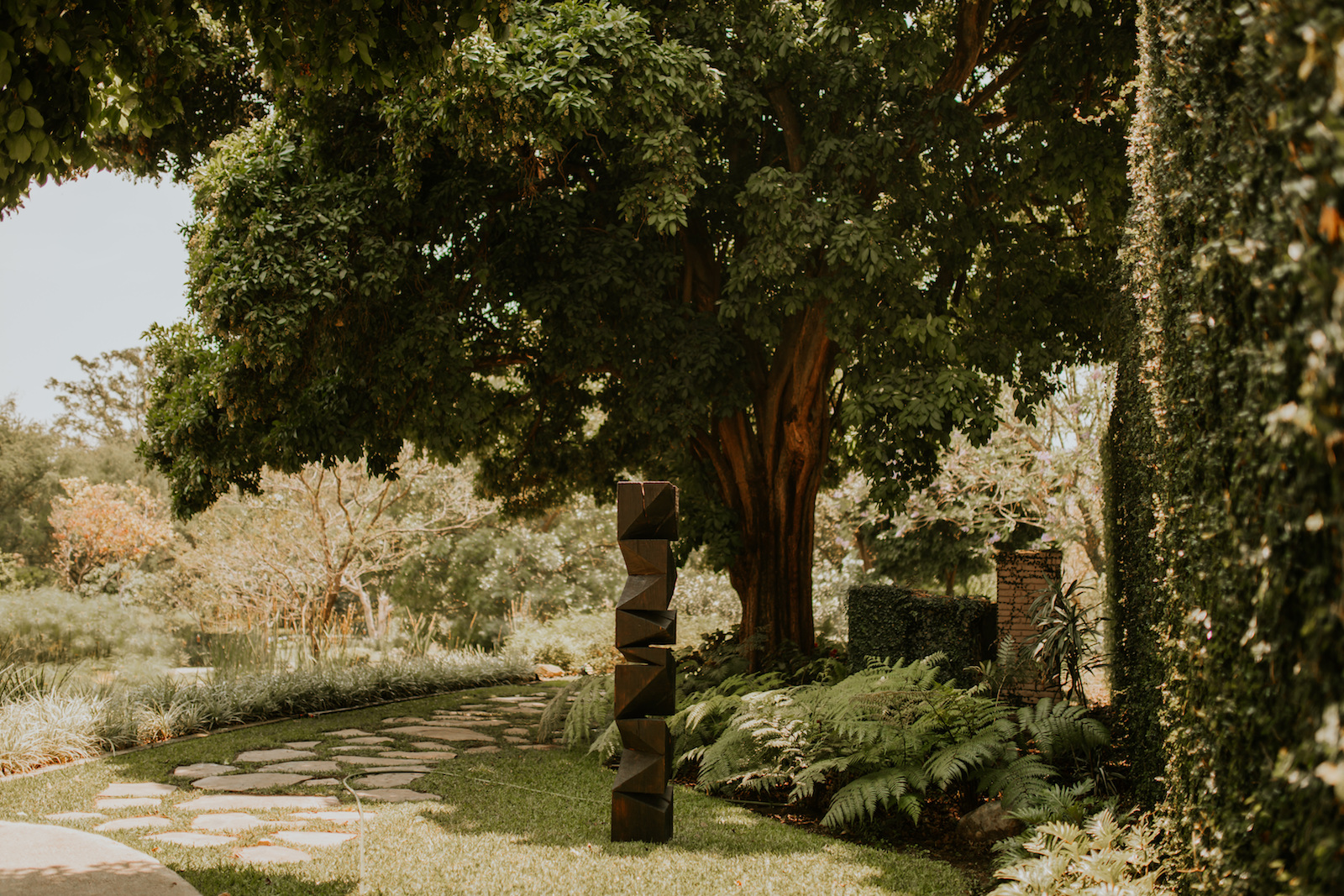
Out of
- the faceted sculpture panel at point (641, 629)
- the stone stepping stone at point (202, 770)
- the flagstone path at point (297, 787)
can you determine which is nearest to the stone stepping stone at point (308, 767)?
the flagstone path at point (297, 787)

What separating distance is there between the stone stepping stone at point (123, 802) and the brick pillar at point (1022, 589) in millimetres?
6281

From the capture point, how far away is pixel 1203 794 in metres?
2.47

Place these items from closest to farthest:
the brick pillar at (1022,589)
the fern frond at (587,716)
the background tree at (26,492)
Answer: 1. the brick pillar at (1022,589)
2. the fern frond at (587,716)
3. the background tree at (26,492)

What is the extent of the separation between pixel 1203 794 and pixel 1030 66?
294 inches

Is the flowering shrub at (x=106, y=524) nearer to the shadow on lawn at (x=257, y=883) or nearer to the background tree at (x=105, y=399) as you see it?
the background tree at (x=105, y=399)

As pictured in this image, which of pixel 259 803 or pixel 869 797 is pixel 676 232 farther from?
pixel 259 803

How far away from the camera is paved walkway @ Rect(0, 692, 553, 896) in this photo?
362 cm

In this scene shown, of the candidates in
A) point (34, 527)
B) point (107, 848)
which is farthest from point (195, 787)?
point (34, 527)

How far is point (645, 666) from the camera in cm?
489

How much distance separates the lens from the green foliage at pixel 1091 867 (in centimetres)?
321

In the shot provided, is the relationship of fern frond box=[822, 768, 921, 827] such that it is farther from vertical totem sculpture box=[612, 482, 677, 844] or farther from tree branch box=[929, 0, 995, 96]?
tree branch box=[929, 0, 995, 96]

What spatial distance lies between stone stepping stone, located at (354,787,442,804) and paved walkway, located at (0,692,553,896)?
11 mm

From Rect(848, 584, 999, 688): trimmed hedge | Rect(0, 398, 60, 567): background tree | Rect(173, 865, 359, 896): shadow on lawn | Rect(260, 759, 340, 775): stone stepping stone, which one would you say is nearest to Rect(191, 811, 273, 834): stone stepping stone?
Rect(173, 865, 359, 896): shadow on lawn

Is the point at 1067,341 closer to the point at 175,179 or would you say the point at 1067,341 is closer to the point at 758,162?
the point at 758,162
